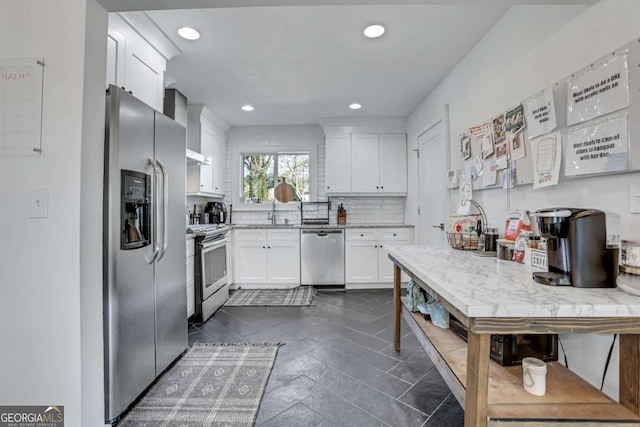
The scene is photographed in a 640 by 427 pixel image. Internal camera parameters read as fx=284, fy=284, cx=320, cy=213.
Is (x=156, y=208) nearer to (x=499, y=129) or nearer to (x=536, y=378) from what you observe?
(x=536, y=378)

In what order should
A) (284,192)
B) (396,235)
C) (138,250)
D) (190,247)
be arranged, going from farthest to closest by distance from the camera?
(284,192)
(396,235)
(190,247)
(138,250)

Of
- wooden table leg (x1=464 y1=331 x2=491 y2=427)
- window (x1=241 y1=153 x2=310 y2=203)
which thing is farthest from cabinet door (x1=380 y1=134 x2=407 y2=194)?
wooden table leg (x1=464 y1=331 x2=491 y2=427)

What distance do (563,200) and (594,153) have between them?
0.90 ft

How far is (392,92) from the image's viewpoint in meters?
3.30

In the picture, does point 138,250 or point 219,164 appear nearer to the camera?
point 138,250

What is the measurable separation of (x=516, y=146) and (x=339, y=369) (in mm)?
1862

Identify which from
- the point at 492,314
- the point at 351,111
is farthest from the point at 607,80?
the point at 351,111

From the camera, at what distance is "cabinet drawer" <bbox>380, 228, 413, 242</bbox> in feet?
13.3

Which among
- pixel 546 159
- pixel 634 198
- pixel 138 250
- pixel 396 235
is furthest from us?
pixel 396 235

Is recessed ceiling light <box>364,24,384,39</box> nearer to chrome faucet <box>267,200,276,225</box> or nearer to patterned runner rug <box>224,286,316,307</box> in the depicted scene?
patterned runner rug <box>224,286,316,307</box>

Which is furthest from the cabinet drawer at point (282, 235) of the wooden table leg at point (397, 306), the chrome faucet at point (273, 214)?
the wooden table leg at point (397, 306)

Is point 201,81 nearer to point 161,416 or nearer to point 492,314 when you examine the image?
point 161,416

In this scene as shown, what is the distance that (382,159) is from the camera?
14.1 ft

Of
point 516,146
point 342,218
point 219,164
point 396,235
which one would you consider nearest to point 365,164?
point 342,218
